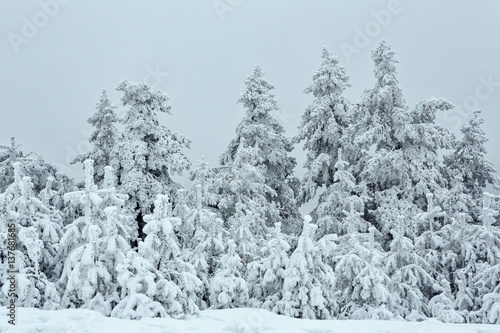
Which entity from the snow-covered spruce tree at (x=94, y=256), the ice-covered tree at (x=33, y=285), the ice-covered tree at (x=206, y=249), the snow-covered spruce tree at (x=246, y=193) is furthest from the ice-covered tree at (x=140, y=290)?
the snow-covered spruce tree at (x=246, y=193)

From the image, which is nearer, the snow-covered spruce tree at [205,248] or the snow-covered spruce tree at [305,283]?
the snow-covered spruce tree at [305,283]

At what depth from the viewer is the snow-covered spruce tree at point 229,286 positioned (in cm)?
1513

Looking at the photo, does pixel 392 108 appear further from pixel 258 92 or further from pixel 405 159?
pixel 258 92

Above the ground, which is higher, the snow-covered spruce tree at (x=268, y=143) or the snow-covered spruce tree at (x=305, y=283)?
the snow-covered spruce tree at (x=268, y=143)

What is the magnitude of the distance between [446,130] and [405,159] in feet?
8.73

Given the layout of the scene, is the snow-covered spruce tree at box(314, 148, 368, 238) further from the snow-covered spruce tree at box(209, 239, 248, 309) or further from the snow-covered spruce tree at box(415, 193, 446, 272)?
the snow-covered spruce tree at box(209, 239, 248, 309)

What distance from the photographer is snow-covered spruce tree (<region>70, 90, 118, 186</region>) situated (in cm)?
2423

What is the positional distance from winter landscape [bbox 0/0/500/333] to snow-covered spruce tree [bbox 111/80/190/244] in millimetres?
72

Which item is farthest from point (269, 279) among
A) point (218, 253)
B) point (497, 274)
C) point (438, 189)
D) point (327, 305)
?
point (438, 189)

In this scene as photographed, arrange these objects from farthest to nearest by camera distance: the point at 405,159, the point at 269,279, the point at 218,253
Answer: the point at 405,159, the point at 218,253, the point at 269,279

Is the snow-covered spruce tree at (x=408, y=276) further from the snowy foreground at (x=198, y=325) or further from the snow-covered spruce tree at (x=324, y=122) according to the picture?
the snow-covered spruce tree at (x=324, y=122)

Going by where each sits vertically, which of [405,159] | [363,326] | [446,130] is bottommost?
[363,326]

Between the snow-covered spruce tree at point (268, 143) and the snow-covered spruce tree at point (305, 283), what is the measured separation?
1072 cm

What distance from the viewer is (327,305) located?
15.3m
